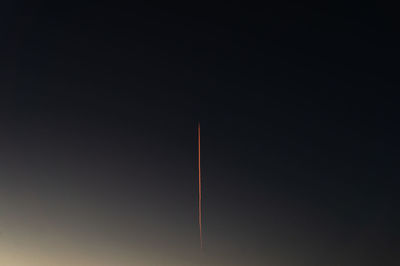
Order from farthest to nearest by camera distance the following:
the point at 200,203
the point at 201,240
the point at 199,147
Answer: the point at 201,240, the point at 200,203, the point at 199,147

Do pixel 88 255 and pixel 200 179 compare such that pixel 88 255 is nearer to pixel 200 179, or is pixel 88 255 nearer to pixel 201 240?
pixel 201 240

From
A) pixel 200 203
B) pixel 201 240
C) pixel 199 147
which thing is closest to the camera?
pixel 199 147

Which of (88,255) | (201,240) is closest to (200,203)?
(201,240)

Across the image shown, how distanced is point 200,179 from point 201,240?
1029 millimetres

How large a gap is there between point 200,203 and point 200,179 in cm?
36

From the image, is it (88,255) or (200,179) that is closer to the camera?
(200,179)

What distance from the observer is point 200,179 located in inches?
169

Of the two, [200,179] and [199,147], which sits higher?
[199,147]

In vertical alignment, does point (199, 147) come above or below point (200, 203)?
above

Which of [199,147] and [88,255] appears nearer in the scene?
[199,147]

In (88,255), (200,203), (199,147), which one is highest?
(199,147)

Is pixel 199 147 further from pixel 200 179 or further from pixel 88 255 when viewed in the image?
pixel 88 255

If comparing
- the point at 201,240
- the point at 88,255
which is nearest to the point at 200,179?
the point at 201,240

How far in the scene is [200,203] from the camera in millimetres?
4414
